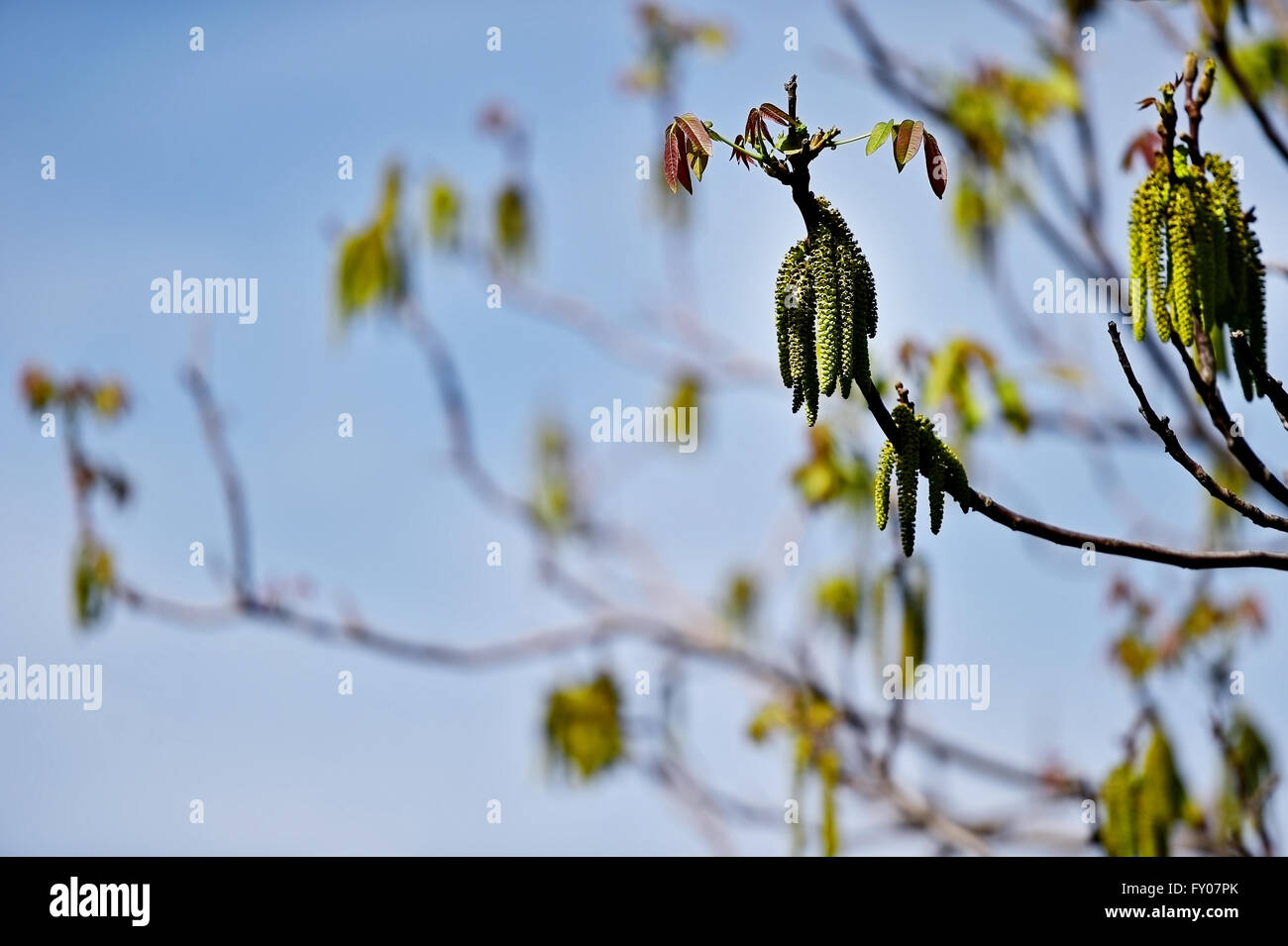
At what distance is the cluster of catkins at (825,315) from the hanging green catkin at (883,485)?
19 cm

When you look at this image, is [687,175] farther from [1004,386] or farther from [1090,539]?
[1004,386]

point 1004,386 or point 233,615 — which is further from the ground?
point 1004,386

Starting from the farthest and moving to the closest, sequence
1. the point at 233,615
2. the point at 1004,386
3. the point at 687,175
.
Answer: the point at 233,615 → the point at 1004,386 → the point at 687,175

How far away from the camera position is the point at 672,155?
2.47 m

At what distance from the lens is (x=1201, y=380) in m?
2.51

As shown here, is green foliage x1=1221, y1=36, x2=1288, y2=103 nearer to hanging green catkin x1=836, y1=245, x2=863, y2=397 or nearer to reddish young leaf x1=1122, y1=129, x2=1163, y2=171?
reddish young leaf x1=1122, y1=129, x2=1163, y2=171

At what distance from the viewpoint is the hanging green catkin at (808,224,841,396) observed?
223cm

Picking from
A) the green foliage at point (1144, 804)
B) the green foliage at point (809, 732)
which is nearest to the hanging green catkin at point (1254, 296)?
the green foliage at point (1144, 804)

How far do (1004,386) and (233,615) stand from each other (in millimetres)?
4100

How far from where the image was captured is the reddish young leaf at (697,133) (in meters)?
2.40

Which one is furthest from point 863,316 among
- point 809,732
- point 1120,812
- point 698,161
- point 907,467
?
point 809,732
